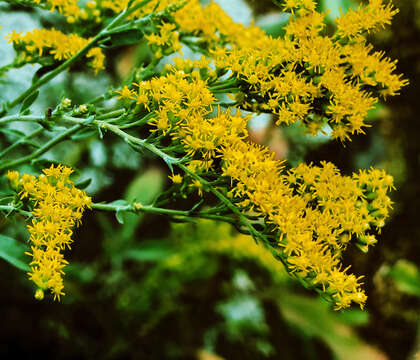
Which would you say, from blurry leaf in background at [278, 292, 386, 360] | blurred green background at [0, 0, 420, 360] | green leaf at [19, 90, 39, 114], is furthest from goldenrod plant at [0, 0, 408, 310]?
blurry leaf in background at [278, 292, 386, 360]

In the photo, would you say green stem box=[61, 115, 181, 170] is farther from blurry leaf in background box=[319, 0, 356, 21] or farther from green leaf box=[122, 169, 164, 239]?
blurry leaf in background box=[319, 0, 356, 21]

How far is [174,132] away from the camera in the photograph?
778mm

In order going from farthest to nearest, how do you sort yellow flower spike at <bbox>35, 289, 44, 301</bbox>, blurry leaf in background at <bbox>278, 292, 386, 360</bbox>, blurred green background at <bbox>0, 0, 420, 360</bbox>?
blurry leaf in background at <bbox>278, 292, 386, 360</bbox>, blurred green background at <bbox>0, 0, 420, 360</bbox>, yellow flower spike at <bbox>35, 289, 44, 301</bbox>

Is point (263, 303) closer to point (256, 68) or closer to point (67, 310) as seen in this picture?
point (67, 310)

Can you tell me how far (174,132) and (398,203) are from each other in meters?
1.57

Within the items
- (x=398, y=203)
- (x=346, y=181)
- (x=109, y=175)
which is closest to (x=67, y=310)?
(x=109, y=175)

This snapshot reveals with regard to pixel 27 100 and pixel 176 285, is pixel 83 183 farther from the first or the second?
pixel 176 285

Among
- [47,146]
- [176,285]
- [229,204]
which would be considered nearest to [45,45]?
[47,146]

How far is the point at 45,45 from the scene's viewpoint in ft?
2.89

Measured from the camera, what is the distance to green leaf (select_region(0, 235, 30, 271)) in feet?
2.41

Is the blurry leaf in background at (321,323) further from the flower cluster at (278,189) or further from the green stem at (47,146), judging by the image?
the green stem at (47,146)

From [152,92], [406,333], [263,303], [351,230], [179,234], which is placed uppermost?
[152,92]

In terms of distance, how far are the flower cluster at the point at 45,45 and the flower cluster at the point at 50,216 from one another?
0.25 m

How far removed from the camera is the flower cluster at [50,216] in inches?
26.5
